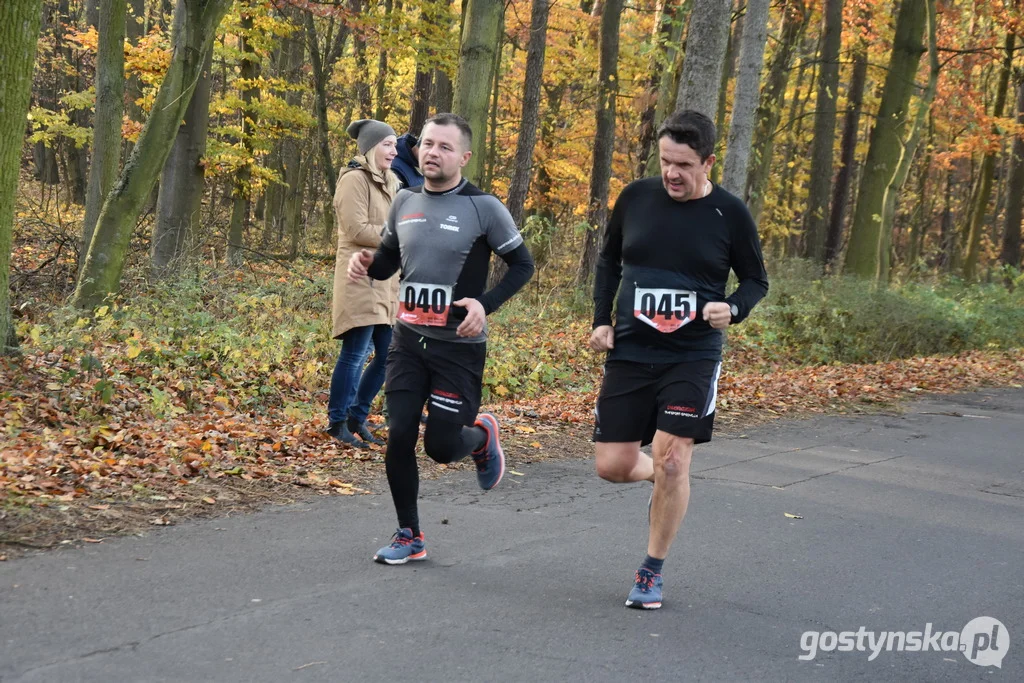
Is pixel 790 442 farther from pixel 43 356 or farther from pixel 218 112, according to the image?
pixel 218 112

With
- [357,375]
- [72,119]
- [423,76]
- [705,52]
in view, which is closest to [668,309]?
[357,375]

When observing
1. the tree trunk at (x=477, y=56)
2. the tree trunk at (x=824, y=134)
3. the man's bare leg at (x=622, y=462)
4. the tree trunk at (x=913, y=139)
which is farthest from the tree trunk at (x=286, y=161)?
the man's bare leg at (x=622, y=462)

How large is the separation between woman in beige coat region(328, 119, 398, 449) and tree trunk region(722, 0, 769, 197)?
8018 mm

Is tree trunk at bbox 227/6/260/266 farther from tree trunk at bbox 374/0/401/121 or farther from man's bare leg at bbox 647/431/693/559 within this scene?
man's bare leg at bbox 647/431/693/559

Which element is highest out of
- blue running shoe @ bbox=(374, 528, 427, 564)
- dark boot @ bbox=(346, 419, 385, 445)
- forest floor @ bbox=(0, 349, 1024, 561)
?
blue running shoe @ bbox=(374, 528, 427, 564)

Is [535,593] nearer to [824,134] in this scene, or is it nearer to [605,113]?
[605,113]

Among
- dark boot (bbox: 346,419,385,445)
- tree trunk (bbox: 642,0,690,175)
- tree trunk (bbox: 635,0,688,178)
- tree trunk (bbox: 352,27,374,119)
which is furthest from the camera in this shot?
tree trunk (bbox: 352,27,374,119)

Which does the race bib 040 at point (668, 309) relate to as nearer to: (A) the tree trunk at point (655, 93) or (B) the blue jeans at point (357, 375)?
(B) the blue jeans at point (357, 375)

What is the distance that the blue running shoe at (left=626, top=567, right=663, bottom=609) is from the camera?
481 centimetres

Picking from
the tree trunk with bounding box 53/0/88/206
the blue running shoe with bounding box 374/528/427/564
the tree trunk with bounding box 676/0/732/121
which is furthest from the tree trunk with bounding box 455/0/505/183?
the tree trunk with bounding box 53/0/88/206

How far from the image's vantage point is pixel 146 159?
1280 centimetres

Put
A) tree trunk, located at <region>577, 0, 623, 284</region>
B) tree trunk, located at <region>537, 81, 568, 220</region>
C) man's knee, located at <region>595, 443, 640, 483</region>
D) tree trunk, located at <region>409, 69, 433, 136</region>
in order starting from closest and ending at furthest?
1. man's knee, located at <region>595, 443, 640, 483</region>
2. tree trunk, located at <region>577, 0, 623, 284</region>
3. tree trunk, located at <region>409, 69, 433, 136</region>
4. tree trunk, located at <region>537, 81, 568, 220</region>

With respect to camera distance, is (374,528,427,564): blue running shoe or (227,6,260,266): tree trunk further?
(227,6,260,266): tree trunk

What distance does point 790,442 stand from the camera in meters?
10.1
